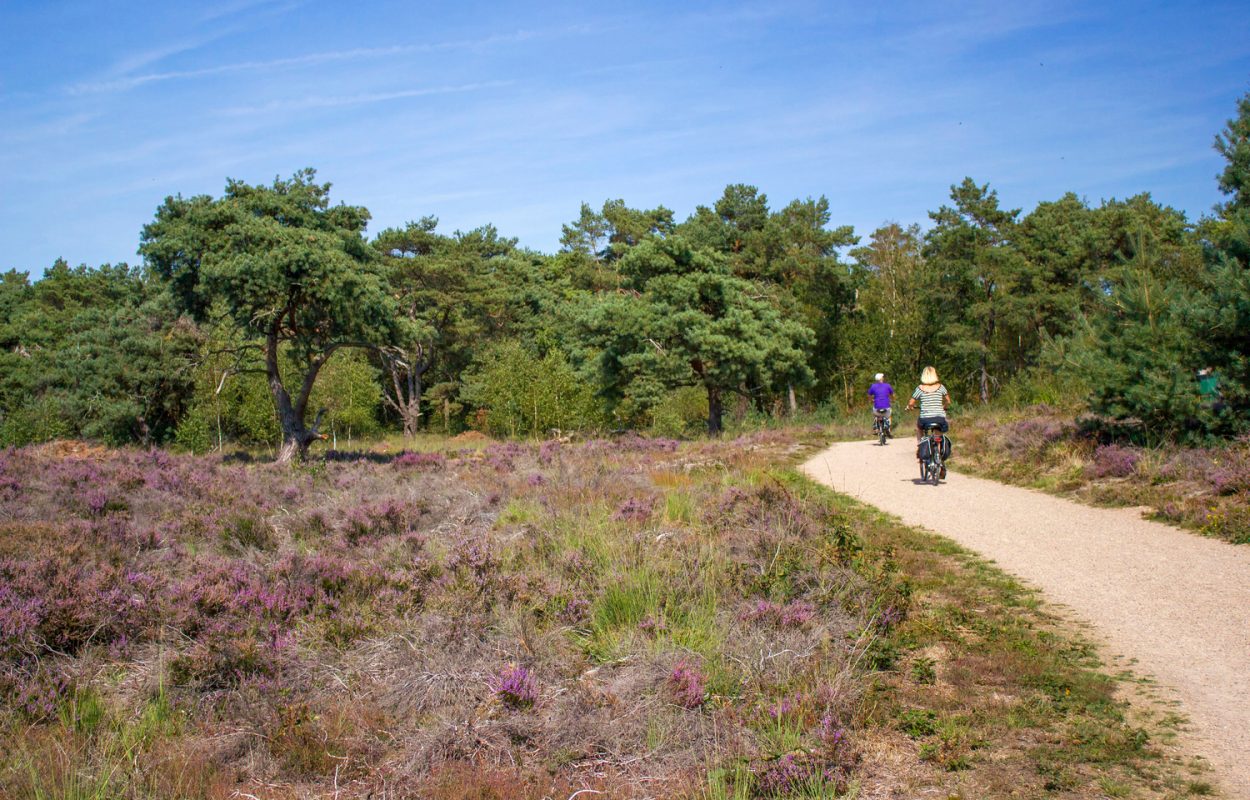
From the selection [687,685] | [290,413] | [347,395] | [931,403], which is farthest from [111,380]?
[687,685]

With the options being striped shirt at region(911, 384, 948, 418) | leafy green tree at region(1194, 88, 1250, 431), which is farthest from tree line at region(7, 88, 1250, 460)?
striped shirt at region(911, 384, 948, 418)

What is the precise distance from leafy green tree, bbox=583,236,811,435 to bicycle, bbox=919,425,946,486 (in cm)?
1111

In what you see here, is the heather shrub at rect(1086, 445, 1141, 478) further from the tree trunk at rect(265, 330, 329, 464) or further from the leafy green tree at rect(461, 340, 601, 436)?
the leafy green tree at rect(461, 340, 601, 436)

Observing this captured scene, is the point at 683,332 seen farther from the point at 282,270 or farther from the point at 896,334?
the point at 896,334

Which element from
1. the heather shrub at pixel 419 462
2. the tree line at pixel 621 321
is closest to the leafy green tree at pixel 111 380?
the tree line at pixel 621 321

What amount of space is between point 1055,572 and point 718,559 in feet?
10.7

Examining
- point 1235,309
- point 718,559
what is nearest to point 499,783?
point 718,559

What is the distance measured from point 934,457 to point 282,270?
13.6 meters

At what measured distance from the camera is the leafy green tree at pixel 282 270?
17.6 meters

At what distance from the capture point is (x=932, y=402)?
14.1 metres

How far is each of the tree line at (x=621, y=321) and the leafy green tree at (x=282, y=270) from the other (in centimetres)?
7

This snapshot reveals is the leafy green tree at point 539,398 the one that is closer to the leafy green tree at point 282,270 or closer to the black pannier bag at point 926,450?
the leafy green tree at point 282,270

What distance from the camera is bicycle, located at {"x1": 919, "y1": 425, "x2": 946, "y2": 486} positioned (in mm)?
13781

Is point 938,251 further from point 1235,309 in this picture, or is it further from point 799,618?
point 799,618
